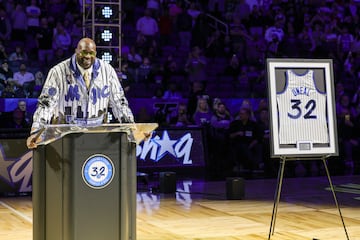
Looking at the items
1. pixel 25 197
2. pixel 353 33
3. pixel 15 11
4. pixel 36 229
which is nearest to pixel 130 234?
pixel 36 229

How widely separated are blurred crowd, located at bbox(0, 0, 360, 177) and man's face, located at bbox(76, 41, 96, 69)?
647 cm

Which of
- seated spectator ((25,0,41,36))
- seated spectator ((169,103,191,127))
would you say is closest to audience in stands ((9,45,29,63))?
seated spectator ((25,0,41,36))

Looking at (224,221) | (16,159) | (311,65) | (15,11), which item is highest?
(15,11)

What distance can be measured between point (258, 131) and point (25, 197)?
16.1ft

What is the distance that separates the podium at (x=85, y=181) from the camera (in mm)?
4535

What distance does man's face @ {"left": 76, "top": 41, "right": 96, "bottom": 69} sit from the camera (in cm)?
491

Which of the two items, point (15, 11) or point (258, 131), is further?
point (15, 11)

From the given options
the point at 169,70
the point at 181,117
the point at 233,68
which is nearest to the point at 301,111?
the point at 181,117

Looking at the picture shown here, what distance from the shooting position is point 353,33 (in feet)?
59.3

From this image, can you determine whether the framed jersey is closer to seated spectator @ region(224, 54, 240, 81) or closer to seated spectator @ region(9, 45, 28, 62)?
seated spectator @ region(9, 45, 28, 62)

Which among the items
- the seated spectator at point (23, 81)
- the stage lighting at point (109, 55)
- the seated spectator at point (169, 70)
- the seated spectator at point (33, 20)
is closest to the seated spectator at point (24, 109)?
the seated spectator at point (23, 81)

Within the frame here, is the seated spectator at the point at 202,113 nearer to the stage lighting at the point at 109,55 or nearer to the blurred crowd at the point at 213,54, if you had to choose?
the blurred crowd at the point at 213,54

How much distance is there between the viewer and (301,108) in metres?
5.91

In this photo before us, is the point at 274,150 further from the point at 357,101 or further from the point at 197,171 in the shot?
the point at 357,101
